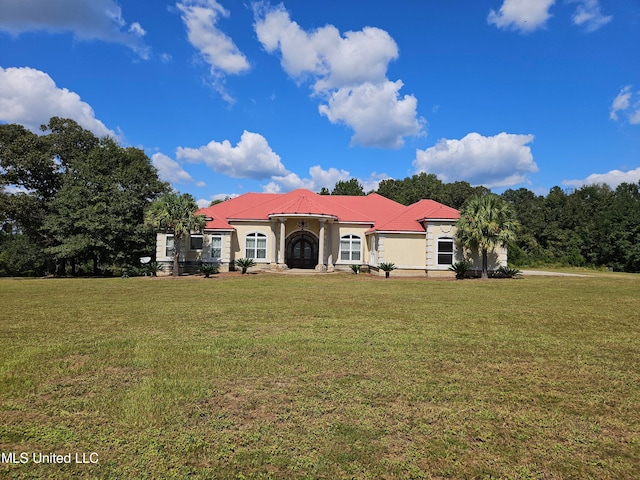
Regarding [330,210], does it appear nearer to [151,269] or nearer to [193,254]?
[193,254]

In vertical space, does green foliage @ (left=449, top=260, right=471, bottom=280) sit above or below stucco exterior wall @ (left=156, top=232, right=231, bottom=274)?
below

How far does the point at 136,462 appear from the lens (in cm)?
347

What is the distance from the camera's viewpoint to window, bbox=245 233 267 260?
2833 cm

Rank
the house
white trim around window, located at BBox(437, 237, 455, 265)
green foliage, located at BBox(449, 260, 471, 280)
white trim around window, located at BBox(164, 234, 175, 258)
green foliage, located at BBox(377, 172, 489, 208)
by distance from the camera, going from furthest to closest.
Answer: green foliage, located at BBox(377, 172, 489, 208)
white trim around window, located at BBox(164, 234, 175, 258)
the house
white trim around window, located at BBox(437, 237, 455, 265)
green foliage, located at BBox(449, 260, 471, 280)

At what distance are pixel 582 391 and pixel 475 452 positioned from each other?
2551mm

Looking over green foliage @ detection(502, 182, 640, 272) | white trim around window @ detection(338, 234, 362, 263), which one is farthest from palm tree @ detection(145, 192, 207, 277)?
green foliage @ detection(502, 182, 640, 272)

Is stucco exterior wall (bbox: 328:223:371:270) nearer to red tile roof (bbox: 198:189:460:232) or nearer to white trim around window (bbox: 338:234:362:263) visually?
white trim around window (bbox: 338:234:362:263)

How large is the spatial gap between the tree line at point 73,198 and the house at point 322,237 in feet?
10.6

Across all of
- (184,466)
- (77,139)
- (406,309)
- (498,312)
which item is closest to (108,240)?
(77,139)

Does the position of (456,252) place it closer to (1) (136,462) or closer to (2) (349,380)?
(2) (349,380)

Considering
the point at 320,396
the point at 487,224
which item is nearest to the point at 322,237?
the point at 487,224

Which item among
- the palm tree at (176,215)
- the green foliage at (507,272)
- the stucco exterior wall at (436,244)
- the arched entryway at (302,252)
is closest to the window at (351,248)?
the arched entryway at (302,252)

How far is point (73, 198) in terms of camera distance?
85.9 ft

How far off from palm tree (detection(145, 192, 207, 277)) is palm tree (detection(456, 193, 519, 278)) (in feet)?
53.6
